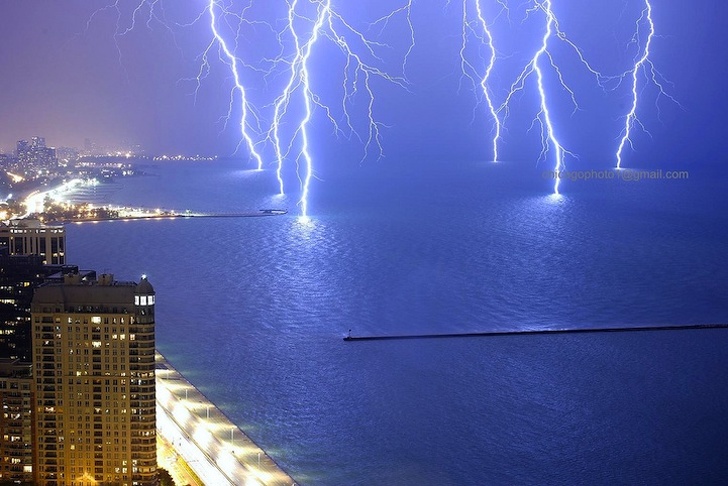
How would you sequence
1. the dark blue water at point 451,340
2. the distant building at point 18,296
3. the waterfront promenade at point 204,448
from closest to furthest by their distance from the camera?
1. the waterfront promenade at point 204,448
2. the dark blue water at point 451,340
3. the distant building at point 18,296

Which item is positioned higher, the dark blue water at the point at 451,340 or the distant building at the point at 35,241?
the distant building at the point at 35,241

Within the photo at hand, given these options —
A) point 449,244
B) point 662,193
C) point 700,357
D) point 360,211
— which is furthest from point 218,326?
point 662,193

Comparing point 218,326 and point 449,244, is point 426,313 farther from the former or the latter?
point 449,244

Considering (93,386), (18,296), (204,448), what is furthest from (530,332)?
(93,386)

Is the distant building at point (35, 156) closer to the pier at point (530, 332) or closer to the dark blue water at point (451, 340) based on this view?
the dark blue water at point (451, 340)

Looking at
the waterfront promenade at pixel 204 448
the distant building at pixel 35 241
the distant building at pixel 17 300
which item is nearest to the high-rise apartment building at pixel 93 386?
the waterfront promenade at pixel 204 448
